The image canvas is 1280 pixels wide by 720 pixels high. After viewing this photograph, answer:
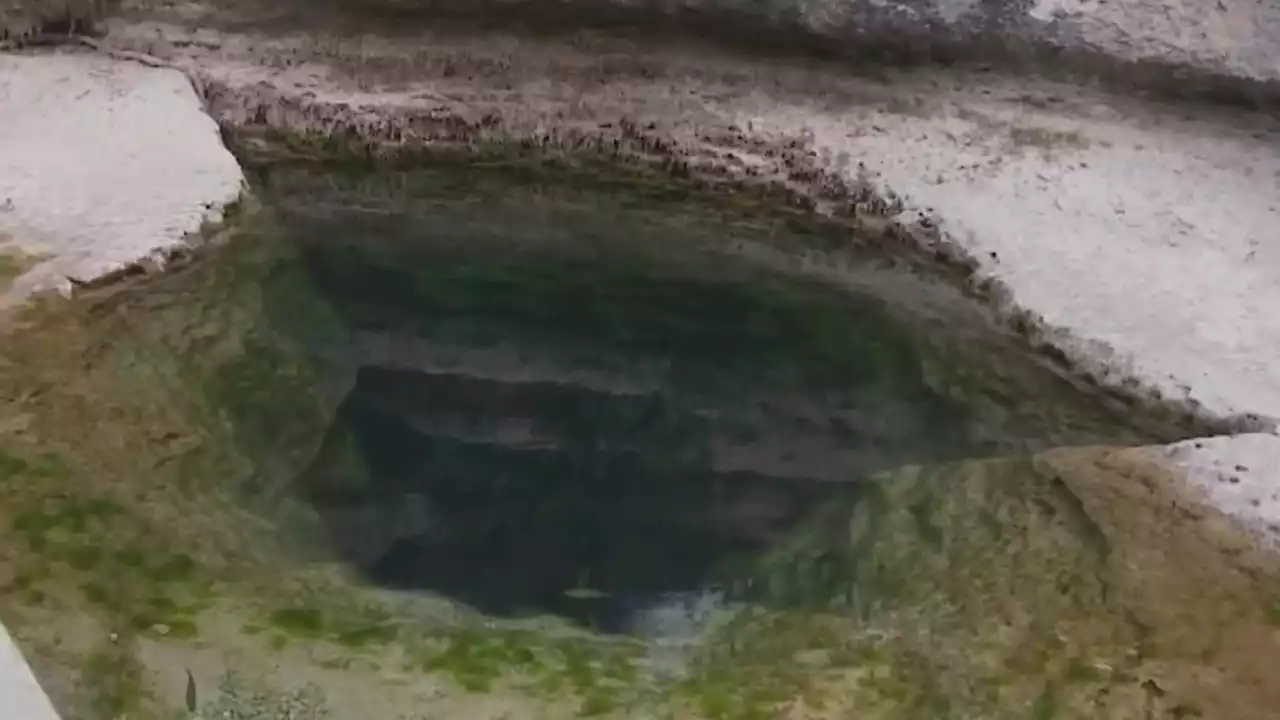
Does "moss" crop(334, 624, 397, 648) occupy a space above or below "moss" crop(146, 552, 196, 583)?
below

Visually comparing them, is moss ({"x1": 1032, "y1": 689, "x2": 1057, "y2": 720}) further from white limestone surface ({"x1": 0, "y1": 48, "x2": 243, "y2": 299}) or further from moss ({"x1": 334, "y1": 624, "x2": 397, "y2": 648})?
white limestone surface ({"x1": 0, "y1": 48, "x2": 243, "y2": 299})

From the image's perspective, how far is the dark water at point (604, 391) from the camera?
273 centimetres

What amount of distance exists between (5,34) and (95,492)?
2011 mm

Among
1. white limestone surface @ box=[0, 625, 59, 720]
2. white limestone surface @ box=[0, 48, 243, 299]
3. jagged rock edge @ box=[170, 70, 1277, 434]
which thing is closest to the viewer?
white limestone surface @ box=[0, 625, 59, 720]

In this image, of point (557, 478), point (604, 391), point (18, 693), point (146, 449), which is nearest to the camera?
point (18, 693)

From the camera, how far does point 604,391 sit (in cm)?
319

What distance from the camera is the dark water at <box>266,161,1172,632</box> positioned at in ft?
8.96

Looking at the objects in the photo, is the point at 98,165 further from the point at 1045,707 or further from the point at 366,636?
the point at 1045,707

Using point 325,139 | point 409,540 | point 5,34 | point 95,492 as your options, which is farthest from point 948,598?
point 5,34

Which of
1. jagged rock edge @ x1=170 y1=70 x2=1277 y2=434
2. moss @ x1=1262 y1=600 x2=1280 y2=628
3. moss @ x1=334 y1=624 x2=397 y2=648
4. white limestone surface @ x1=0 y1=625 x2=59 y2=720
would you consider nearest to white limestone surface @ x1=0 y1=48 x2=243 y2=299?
jagged rock edge @ x1=170 y1=70 x2=1277 y2=434

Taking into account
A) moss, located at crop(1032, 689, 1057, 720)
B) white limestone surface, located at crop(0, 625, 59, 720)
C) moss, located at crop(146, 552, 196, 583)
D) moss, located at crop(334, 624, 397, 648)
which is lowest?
moss, located at crop(334, 624, 397, 648)

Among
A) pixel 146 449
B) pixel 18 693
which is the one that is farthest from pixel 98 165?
pixel 18 693

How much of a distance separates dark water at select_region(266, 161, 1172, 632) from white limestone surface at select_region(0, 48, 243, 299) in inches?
13.4

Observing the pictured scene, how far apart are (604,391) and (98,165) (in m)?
1.31
